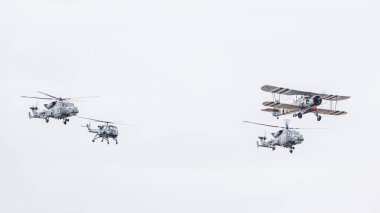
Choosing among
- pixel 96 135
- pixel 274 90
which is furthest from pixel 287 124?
pixel 96 135

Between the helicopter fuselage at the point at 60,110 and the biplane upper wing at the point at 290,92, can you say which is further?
the helicopter fuselage at the point at 60,110

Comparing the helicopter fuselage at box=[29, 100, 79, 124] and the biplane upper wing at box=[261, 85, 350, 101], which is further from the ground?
the biplane upper wing at box=[261, 85, 350, 101]

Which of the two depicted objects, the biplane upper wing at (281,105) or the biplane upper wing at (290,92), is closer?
the biplane upper wing at (290,92)

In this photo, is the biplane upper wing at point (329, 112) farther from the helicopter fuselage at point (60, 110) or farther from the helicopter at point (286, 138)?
the helicopter fuselage at point (60, 110)

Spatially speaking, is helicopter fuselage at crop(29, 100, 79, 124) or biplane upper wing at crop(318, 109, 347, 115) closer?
biplane upper wing at crop(318, 109, 347, 115)

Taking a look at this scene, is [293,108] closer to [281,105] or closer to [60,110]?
[281,105]

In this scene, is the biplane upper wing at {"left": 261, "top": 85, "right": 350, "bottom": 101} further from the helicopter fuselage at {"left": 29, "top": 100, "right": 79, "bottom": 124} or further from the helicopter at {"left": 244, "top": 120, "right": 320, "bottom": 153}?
the helicopter fuselage at {"left": 29, "top": 100, "right": 79, "bottom": 124}

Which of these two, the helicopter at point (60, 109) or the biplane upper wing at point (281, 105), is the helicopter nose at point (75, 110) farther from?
the biplane upper wing at point (281, 105)

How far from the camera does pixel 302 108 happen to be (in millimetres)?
178000

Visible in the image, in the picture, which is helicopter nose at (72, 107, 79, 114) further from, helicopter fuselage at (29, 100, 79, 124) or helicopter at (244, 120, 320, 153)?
helicopter at (244, 120, 320, 153)

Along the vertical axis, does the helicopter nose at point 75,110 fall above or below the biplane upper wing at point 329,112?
below

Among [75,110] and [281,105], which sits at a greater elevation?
[281,105]

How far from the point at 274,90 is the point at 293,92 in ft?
10.7

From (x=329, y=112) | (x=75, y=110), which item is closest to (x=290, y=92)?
(x=329, y=112)
